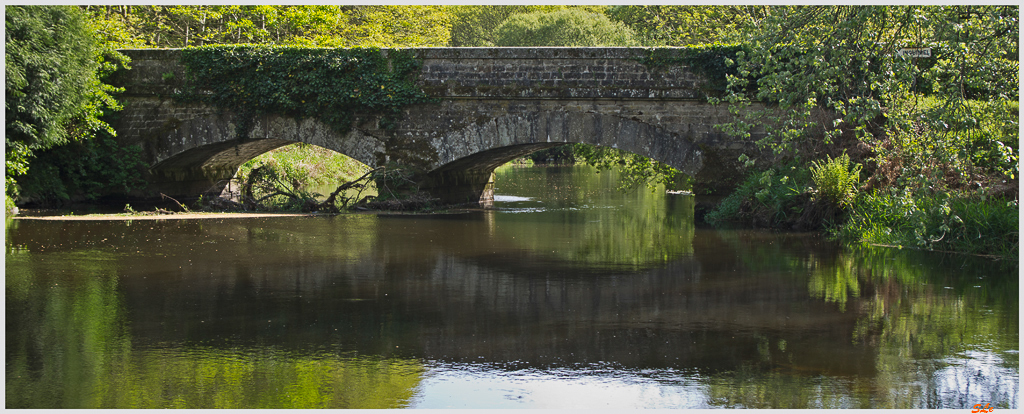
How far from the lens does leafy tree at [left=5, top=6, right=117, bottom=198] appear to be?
14164mm

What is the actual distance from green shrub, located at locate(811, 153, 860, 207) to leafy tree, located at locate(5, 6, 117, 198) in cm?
1180

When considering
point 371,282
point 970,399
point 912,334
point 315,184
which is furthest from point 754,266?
point 315,184

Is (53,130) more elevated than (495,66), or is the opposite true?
(495,66)

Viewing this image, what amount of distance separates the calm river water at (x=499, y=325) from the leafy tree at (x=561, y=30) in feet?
109

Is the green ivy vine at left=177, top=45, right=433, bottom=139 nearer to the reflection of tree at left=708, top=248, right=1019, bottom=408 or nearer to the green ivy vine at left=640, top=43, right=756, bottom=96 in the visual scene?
the green ivy vine at left=640, top=43, right=756, bottom=96

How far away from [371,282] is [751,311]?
333cm

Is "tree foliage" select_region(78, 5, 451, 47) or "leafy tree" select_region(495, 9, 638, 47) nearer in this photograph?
"tree foliage" select_region(78, 5, 451, 47)

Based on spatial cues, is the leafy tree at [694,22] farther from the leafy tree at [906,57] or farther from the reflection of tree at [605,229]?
the leafy tree at [906,57]

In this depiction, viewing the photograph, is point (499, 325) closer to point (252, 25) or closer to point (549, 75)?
point (549, 75)

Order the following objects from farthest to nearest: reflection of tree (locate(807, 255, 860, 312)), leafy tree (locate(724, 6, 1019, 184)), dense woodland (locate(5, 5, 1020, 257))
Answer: dense woodland (locate(5, 5, 1020, 257)) < leafy tree (locate(724, 6, 1019, 184)) < reflection of tree (locate(807, 255, 860, 312))

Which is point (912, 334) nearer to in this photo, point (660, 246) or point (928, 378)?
point (928, 378)

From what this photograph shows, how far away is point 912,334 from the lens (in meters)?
6.16

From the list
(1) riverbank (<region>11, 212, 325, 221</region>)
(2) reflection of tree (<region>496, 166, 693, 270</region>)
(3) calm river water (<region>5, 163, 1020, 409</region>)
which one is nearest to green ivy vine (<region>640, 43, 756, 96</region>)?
(2) reflection of tree (<region>496, 166, 693, 270</region>)

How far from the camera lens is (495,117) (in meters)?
16.1
